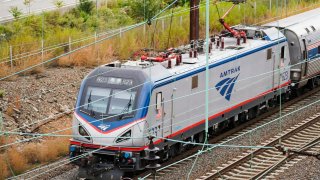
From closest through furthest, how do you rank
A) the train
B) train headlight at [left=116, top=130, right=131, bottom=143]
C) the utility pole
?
train headlight at [left=116, top=130, right=131, bottom=143] → the train → the utility pole

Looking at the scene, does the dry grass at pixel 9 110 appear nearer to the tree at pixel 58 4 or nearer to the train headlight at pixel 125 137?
the train headlight at pixel 125 137

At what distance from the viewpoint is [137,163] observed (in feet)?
70.0

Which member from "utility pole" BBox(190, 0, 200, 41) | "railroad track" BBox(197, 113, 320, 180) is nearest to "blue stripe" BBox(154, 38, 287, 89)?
"utility pole" BBox(190, 0, 200, 41)

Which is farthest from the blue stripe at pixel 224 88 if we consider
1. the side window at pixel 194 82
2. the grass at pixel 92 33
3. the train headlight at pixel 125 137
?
the grass at pixel 92 33

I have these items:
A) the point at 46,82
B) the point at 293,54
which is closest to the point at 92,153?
the point at 46,82

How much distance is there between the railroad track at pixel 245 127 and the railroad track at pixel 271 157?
2.72 feet

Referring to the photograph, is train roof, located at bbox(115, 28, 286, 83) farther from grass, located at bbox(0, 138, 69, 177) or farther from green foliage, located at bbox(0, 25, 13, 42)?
green foliage, located at bbox(0, 25, 13, 42)

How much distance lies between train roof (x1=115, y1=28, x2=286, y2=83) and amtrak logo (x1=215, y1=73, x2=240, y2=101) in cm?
69

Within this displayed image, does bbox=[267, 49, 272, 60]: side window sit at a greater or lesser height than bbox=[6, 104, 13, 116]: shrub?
greater

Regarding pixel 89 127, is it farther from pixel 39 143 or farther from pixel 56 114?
pixel 56 114

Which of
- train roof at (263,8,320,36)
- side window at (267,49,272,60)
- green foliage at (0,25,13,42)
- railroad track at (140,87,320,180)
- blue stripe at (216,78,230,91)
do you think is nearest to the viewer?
railroad track at (140,87,320,180)

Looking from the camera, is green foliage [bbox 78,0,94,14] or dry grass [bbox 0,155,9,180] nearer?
dry grass [bbox 0,155,9,180]

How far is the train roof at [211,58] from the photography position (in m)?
22.3

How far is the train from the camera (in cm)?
2133
